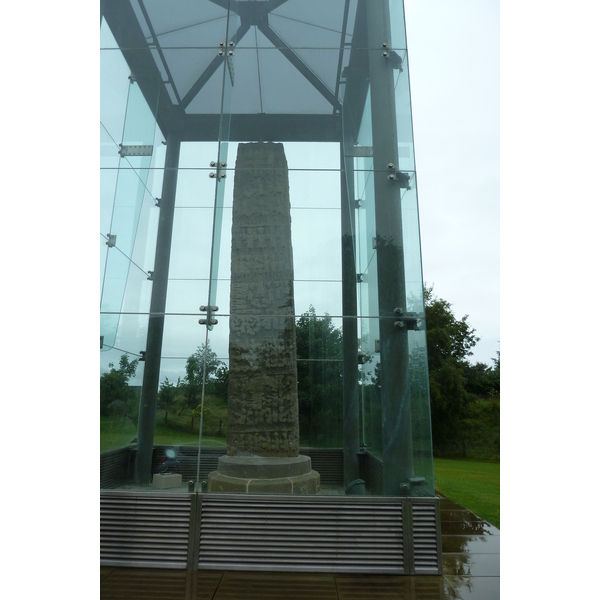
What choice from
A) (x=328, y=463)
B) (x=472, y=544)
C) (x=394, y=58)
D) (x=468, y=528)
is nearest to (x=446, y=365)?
(x=468, y=528)

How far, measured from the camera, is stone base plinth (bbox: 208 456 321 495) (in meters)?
4.71

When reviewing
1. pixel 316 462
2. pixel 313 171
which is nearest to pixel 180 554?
pixel 316 462

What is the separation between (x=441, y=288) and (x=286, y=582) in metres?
25.9

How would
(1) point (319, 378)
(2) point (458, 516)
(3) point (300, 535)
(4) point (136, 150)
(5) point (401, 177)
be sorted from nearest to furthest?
(3) point (300, 535) < (1) point (319, 378) < (5) point (401, 177) < (4) point (136, 150) < (2) point (458, 516)

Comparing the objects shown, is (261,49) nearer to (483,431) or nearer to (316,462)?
(316,462)

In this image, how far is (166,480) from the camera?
481 centimetres

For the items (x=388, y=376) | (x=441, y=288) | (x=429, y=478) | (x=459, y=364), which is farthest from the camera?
(x=441, y=288)

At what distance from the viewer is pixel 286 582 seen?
4047 millimetres

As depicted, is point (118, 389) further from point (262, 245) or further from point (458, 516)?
point (458, 516)

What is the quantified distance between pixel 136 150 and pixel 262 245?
2.02 meters

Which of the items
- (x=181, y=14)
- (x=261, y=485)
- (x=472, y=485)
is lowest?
(x=472, y=485)

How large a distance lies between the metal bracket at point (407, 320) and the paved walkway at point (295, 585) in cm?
217

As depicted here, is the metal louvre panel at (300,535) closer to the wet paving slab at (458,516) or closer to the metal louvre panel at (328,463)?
the metal louvre panel at (328,463)

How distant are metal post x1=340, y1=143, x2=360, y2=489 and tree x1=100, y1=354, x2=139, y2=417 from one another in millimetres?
2128
